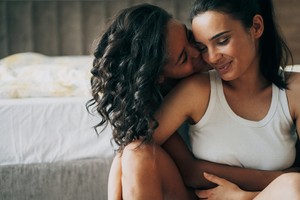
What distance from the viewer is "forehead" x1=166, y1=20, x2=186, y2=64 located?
0.92 m

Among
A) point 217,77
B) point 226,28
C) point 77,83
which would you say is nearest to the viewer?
point 226,28

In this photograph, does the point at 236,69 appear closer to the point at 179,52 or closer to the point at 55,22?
the point at 179,52

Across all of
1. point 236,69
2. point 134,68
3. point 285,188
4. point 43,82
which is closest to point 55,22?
point 43,82

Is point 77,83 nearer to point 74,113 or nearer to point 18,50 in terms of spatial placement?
point 74,113

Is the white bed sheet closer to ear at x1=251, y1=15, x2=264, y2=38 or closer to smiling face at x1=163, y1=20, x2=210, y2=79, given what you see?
smiling face at x1=163, y1=20, x2=210, y2=79

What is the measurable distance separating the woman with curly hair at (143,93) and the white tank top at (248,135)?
0.10 feet

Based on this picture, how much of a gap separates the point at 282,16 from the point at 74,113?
1589mm

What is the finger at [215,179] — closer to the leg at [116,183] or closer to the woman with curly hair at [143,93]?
the woman with curly hair at [143,93]

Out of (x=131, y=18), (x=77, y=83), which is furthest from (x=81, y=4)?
(x=131, y=18)

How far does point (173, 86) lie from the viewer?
1.05m

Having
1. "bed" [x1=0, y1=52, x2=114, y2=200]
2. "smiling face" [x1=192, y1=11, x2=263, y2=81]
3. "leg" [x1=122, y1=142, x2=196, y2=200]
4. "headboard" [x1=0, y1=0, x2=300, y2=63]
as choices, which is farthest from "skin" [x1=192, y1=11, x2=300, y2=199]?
"headboard" [x1=0, y1=0, x2=300, y2=63]

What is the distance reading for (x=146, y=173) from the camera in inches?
35.1

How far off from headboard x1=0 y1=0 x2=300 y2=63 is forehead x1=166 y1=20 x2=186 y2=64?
1.23 metres

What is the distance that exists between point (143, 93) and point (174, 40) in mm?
150
